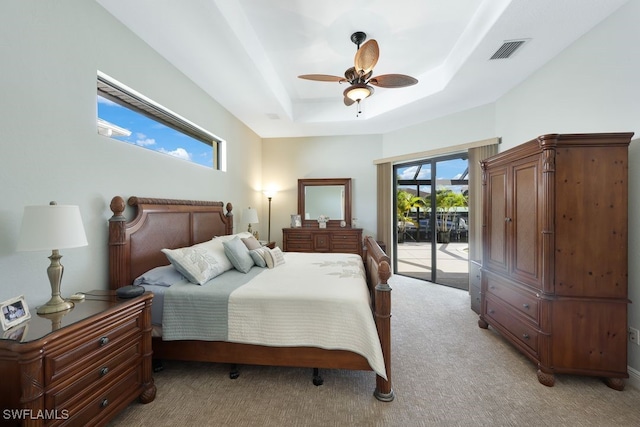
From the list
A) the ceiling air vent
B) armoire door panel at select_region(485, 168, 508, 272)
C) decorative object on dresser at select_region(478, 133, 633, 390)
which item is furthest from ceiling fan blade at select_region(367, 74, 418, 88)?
armoire door panel at select_region(485, 168, 508, 272)

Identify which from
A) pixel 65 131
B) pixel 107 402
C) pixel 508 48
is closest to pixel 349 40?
pixel 508 48

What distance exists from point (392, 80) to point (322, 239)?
333 cm

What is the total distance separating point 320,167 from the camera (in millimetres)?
5617

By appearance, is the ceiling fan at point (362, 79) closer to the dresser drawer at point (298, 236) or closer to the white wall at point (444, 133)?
the white wall at point (444, 133)

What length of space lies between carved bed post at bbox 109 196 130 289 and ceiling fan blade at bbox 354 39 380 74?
2330 millimetres

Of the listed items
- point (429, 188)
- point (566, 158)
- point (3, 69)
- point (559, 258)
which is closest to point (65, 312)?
point (3, 69)

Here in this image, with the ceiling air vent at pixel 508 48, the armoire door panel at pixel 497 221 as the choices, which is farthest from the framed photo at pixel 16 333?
the ceiling air vent at pixel 508 48

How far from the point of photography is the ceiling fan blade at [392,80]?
8.22 ft

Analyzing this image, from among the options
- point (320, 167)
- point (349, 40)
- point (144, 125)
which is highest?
point (349, 40)

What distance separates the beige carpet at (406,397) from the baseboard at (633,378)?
0.05 m

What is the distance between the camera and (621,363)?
199 centimetres

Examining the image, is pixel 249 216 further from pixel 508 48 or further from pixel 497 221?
pixel 508 48

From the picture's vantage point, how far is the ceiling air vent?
248cm

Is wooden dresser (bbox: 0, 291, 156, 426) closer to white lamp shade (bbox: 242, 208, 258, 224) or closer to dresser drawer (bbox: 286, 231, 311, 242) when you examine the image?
white lamp shade (bbox: 242, 208, 258, 224)
